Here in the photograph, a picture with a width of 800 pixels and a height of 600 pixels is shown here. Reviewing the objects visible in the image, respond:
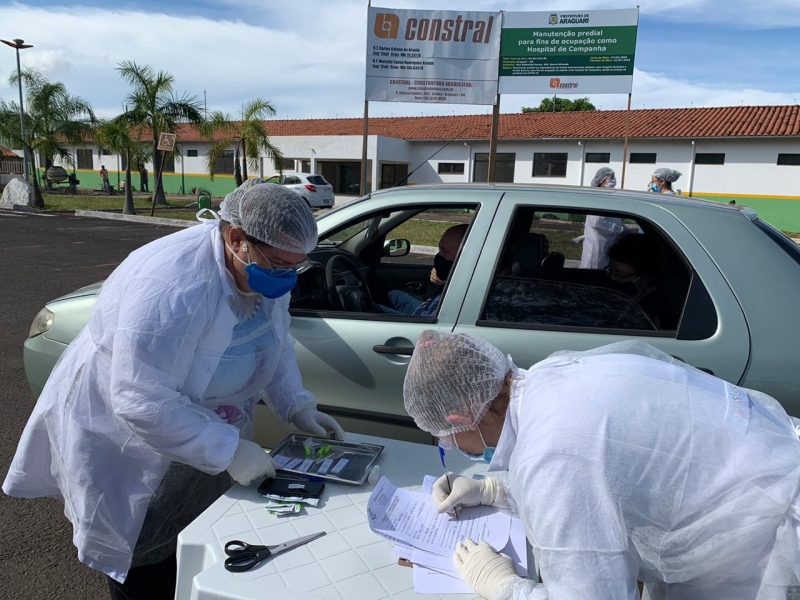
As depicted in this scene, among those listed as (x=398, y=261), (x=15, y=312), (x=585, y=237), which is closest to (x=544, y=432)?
(x=585, y=237)

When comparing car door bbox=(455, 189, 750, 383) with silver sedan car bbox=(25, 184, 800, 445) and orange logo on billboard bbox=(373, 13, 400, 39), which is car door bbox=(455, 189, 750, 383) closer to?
silver sedan car bbox=(25, 184, 800, 445)

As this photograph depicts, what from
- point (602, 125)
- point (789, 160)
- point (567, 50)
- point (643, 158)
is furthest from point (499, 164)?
point (567, 50)

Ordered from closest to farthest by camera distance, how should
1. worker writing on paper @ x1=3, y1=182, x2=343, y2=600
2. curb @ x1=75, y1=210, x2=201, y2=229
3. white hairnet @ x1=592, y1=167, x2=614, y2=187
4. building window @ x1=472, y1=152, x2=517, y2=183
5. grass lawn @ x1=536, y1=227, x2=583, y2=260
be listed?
worker writing on paper @ x1=3, y1=182, x2=343, y2=600 → grass lawn @ x1=536, y1=227, x2=583, y2=260 → white hairnet @ x1=592, y1=167, x2=614, y2=187 → curb @ x1=75, y1=210, x2=201, y2=229 → building window @ x1=472, y1=152, x2=517, y2=183

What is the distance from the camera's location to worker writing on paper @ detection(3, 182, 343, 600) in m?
1.72

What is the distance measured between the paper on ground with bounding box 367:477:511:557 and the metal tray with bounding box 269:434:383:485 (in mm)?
129

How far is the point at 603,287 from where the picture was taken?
9.38ft

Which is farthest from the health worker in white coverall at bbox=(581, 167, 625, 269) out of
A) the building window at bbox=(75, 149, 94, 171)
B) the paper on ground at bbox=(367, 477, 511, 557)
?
the building window at bbox=(75, 149, 94, 171)

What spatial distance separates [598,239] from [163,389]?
8.46 feet

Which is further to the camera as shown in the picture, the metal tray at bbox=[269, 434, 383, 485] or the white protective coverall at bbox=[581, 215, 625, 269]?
the white protective coverall at bbox=[581, 215, 625, 269]

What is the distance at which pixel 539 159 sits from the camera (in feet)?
85.0

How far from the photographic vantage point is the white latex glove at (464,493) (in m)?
1.75

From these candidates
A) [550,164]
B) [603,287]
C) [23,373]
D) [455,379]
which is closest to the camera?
[455,379]

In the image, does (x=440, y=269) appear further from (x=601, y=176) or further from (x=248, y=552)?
(x=601, y=176)

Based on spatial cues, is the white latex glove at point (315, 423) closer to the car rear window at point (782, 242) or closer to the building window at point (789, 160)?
the car rear window at point (782, 242)
